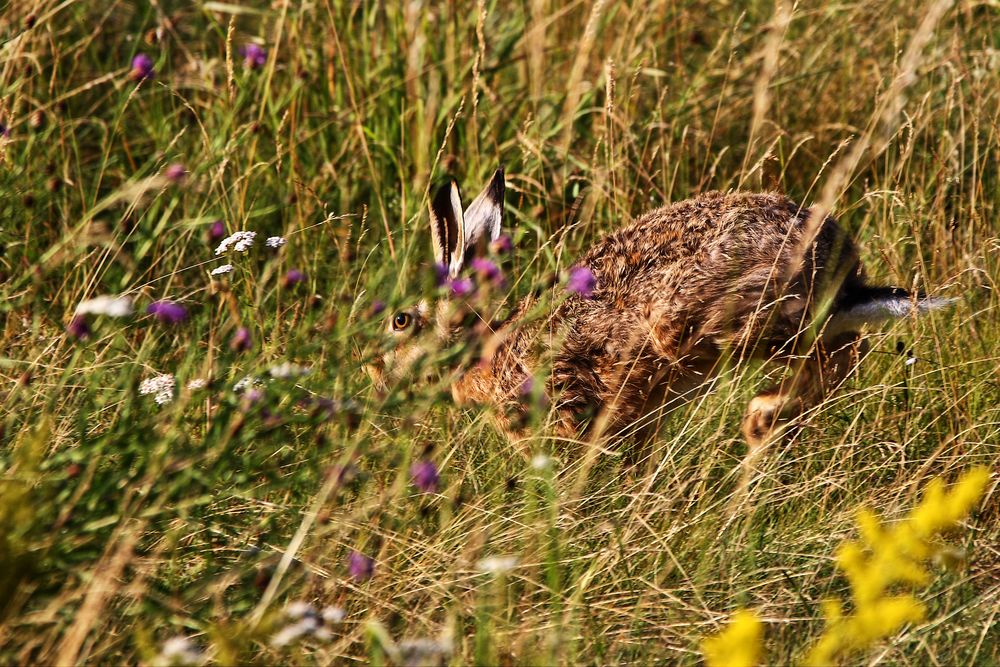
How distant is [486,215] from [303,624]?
245 cm

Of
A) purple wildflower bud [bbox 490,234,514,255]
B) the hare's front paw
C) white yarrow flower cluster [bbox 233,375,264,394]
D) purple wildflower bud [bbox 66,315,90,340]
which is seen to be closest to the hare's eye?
the hare's front paw

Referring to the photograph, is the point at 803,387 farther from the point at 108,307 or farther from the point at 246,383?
the point at 108,307

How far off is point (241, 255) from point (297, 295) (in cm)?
28

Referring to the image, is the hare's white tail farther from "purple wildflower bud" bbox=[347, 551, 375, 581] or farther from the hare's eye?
"purple wildflower bud" bbox=[347, 551, 375, 581]

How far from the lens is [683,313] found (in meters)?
4.30

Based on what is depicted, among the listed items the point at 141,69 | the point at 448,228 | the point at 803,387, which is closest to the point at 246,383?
the point at 141,69

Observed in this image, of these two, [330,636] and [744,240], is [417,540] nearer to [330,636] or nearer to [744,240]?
[330,636]

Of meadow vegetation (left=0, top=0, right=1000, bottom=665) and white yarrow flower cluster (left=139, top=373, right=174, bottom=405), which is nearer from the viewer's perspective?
meadow vegetation (left=0, top=0, right=1000, bottom=665)

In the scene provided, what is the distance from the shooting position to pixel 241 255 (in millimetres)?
4566

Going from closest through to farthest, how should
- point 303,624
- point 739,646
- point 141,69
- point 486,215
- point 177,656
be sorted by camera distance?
point 739,646, point 177,656, point 303,624, point 141,69, point 486,215

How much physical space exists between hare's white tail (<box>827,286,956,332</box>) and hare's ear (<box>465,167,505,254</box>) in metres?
1.27

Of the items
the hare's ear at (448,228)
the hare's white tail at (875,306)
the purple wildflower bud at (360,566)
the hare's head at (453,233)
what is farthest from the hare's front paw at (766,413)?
the purple wildflower bud at (360,566)

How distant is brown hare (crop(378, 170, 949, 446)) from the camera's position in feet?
13.8

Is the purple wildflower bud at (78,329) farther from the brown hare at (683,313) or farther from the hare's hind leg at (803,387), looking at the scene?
the hare's hind leg at (803,387)
